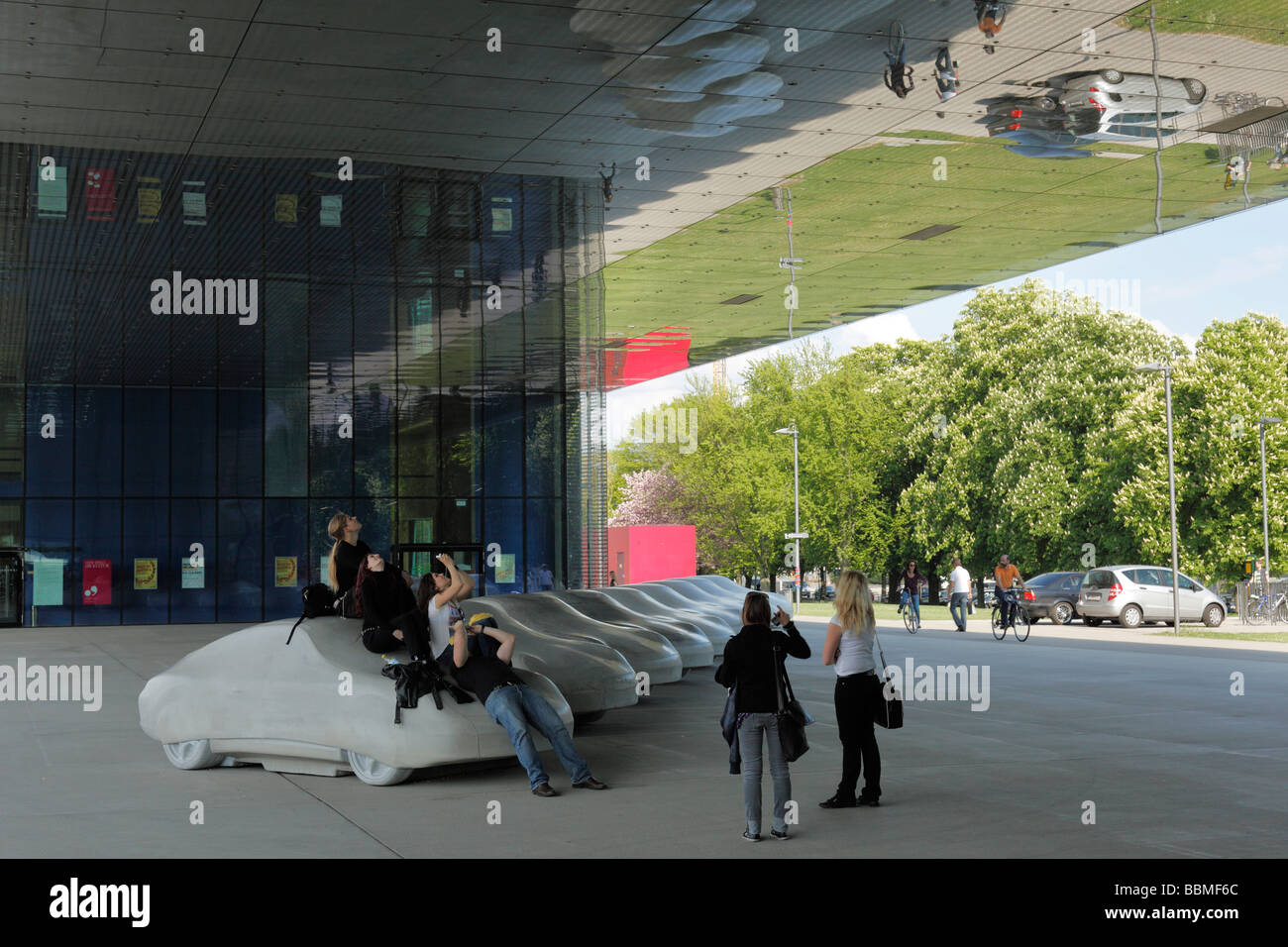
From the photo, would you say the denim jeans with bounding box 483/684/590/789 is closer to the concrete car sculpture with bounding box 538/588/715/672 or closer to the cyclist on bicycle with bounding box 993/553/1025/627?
the concrete car sculpture with bounding box 538/588/715/672

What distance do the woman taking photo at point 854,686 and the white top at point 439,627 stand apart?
2899 mm

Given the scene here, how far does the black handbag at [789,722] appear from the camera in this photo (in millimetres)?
8164

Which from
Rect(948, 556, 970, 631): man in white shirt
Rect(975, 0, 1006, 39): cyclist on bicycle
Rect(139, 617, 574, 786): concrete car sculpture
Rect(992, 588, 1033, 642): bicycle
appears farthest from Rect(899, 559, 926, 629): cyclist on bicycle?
Rect(139, 617, 574, 786): concrete car sculpture

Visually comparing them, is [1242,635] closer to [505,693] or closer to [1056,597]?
[1056,597]

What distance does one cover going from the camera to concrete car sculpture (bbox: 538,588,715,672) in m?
17.3

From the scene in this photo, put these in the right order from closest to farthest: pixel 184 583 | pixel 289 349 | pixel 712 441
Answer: pixel 289 349
pixel 184 583
pixel 712 441

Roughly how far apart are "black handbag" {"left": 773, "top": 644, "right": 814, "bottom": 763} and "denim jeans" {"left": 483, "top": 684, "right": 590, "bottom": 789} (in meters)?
2.15

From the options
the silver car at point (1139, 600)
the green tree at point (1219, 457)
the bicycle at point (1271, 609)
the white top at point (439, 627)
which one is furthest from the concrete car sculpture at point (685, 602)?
the green tree at point (1219, 457)

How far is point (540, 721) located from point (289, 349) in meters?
25.0

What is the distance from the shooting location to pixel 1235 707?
49.8 feet

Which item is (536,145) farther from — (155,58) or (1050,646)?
(1050,646)

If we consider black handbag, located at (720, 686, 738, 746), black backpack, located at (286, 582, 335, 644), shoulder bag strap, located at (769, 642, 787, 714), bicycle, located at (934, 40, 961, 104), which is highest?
bicycle, located at (934, 40, 961, 104)

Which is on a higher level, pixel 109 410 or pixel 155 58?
pixel 155 58
